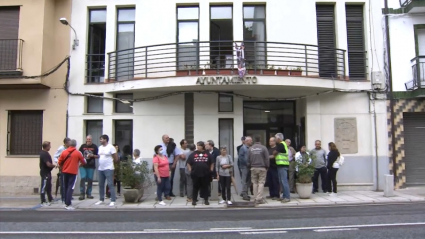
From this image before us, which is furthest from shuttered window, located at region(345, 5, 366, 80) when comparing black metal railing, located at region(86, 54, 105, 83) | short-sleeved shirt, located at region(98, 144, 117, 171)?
black metal railing, located at region(86, 54, 105, 83)

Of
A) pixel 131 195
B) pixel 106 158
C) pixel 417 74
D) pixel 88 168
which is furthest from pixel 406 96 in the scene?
pixel 88 168

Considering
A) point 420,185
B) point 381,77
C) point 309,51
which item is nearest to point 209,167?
point 309,51

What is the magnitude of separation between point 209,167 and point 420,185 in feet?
27.2

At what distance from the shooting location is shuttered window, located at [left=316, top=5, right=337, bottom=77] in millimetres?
13852

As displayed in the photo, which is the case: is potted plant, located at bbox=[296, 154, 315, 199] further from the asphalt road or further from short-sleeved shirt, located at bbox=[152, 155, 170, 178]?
short-sleeved shirt, located at bbox=[152, 155, 170, 178]

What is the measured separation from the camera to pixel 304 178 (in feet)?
37.6

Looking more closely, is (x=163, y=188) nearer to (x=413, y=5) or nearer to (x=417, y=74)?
(x=417, y=74)

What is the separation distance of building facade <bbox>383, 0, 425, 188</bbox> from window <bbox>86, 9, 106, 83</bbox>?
10.6 metres

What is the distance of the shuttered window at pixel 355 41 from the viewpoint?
14.2 m

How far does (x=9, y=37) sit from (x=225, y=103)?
8.29 meters

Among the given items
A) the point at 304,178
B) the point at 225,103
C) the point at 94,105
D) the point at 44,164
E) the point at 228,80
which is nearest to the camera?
the point at 44,164

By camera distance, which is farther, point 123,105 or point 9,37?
point 123,105

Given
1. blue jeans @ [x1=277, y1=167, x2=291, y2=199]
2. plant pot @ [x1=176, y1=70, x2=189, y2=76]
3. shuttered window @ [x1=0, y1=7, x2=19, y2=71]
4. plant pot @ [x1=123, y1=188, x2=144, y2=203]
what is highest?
shuttered window @ [x1=0, y1=7, x2=19, y2=71]

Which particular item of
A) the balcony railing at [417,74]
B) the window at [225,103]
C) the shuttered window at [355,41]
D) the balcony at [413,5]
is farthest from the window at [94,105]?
the balcony at [413,5]
